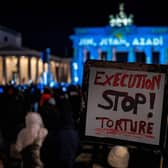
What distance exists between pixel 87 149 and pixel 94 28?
52.1 meters

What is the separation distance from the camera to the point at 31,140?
4898 mm

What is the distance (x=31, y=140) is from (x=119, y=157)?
66.6 inches

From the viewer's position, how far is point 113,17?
186 ft

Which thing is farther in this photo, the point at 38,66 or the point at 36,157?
the point at 38,66

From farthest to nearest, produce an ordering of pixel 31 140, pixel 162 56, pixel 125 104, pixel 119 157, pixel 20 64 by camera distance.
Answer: pixel 162 56 < pixel 20 64 < pixel 31 140 < pixel 119 157 < pixel 125 104

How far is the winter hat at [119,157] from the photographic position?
3.56 m

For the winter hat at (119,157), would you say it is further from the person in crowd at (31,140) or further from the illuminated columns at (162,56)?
the illuminated columns at (162,56)

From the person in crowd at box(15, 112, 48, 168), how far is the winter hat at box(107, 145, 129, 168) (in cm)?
156

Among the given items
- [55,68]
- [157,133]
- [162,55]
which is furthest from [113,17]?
[157,133]

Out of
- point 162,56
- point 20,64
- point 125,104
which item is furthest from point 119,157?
point 162,56

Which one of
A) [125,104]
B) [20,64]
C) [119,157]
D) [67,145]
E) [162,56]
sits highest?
[125,104]

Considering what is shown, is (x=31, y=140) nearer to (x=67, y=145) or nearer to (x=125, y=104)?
(x=67, y=145)

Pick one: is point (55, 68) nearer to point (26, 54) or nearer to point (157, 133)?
point (26, 54)

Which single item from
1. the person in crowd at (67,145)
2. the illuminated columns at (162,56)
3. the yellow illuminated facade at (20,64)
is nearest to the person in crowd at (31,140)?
the person in crowd at (67,145)
